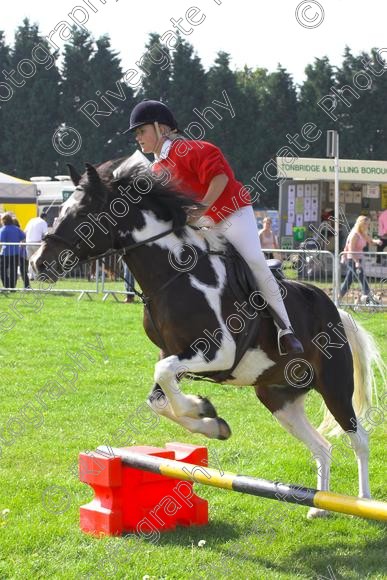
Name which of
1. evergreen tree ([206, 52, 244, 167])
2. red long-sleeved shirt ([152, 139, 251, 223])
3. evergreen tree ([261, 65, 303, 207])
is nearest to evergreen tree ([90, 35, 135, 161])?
evergreen tree ([206, 52, 244, 167])

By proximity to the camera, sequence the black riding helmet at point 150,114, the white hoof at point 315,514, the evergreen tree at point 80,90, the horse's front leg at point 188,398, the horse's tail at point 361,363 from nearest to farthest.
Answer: the horse's front leg at point 188,398
the black riding helmet at point 150,114
the white hoof at point 315,514
the horse's tail at point 361,363
the evergreen tree at point 80,90

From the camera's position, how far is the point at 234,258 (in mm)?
5617

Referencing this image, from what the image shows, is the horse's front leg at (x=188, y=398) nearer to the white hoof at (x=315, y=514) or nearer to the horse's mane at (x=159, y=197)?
the horse's mane at (x=159, y=197)

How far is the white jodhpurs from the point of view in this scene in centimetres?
564

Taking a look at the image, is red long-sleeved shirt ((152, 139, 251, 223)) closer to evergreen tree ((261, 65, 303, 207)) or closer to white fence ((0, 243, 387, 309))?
white fence ((0, 243, 387, 309))

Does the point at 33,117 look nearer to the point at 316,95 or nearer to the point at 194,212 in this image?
the point at 316,95

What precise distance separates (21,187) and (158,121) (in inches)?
957

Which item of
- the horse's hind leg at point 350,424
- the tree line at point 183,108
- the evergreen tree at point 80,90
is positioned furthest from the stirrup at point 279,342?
the evergreen tree at point 80,90

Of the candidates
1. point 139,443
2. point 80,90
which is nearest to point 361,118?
point 80,90

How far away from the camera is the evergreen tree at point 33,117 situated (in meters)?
53.2

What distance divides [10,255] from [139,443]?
13.1 metres

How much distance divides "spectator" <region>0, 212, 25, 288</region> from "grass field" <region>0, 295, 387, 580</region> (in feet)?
26.2

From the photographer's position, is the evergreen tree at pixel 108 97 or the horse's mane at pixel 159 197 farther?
the evergreen tree at pixel 108 97

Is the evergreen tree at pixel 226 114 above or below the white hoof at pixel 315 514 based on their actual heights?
above
